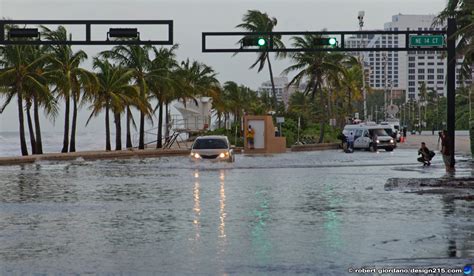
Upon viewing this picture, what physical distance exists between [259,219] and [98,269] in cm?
601

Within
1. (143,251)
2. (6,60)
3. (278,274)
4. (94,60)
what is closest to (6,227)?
(143,251)

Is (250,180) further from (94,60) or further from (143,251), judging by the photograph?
(94,60)

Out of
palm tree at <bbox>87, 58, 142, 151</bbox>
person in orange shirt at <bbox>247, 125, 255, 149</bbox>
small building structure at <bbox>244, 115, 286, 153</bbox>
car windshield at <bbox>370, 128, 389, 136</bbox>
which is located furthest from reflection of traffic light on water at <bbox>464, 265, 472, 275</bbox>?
car windshield at <bbox>370, 128, 389, 136</bbox>

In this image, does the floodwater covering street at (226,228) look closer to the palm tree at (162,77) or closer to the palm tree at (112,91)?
the palm tree at (112,91)

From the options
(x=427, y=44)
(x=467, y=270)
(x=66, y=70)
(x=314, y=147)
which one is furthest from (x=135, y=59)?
(x=467, y=270)

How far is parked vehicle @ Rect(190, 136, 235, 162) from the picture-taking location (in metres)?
38.5

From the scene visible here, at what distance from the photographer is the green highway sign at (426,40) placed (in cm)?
3538

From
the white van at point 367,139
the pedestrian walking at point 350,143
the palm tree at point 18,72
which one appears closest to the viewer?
the palm tree at point 18,72

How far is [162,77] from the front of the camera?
65938mm

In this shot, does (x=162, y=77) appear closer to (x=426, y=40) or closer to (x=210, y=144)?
(x=210, y=144)

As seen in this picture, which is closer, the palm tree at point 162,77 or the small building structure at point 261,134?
the small building structure at point 261,134

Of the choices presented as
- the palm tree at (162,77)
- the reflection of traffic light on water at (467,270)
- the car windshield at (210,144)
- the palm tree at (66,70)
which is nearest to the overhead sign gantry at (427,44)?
the car windshield at (210,144)

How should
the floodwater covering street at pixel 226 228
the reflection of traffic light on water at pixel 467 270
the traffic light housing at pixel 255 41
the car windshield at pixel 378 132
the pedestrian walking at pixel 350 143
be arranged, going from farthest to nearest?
the car windshield at pixel 378 132 → the pedestrian walking at pixel 350 143 → the traffic light housing at pixel 255 41 → the floodwater covering street at pixel 226 228 → the reflection of traffic light on water at pixel 467 270

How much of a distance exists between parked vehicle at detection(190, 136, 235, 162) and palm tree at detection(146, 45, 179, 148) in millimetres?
25957
